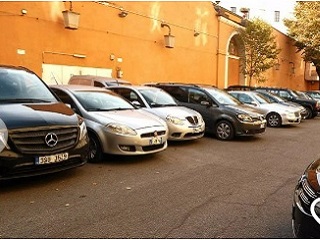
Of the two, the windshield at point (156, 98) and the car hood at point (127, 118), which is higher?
the windshield at point (156, 98)

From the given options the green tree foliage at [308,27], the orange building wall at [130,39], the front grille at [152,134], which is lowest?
the front grille at [152,134]

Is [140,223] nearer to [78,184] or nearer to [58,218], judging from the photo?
[58,218]

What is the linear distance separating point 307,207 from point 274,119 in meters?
11.1

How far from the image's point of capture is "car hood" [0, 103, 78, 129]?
4.78 metres

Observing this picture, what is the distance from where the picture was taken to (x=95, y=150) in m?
6.54

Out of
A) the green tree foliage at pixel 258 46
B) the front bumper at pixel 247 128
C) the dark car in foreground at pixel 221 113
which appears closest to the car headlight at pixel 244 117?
the dark car in foreground at pixel 221 113

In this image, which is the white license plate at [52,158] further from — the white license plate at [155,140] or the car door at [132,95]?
the car door at [132,95]

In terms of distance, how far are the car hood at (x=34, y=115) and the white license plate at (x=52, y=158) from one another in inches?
17.4

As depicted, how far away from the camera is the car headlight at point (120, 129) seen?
21.0 feet

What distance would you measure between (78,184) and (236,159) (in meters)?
3.40

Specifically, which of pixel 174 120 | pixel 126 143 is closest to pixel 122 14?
pixel 174 120

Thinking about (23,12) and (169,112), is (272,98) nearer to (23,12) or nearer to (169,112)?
(169,112)

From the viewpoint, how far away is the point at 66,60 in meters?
13.4

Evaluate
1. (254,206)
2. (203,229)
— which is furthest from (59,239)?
(254,206)
